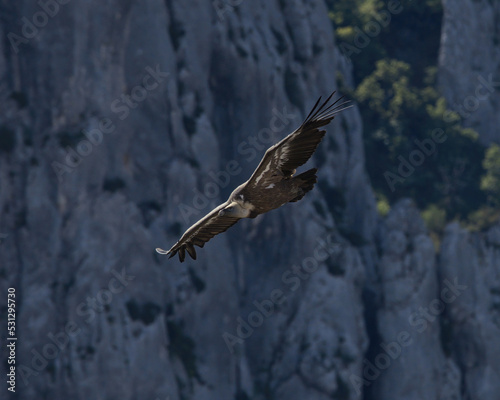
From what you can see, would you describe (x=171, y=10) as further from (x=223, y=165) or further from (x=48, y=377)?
(x=48, y=377)

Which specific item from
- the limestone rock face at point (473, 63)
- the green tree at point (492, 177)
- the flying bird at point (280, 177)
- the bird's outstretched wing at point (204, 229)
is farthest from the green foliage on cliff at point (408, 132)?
the flying bird at point (280, 177)

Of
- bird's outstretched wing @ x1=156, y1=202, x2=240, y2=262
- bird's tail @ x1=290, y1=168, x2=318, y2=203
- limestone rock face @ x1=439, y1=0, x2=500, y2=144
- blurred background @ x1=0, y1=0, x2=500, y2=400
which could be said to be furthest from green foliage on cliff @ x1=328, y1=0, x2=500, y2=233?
bird's tail @ x1=290, y1=168, x2=318, y2=203

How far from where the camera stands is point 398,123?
97.8 meters

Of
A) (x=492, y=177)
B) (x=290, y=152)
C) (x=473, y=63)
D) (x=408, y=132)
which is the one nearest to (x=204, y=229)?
(x=290, y=152)

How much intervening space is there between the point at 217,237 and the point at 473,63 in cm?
3988

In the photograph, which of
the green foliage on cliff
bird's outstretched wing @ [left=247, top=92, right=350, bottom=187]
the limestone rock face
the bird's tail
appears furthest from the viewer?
the limestone rock face

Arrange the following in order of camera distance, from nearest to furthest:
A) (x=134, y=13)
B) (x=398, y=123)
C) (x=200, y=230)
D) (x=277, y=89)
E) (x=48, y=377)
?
(x=200, y=230)
(x=48, y=377)
(x=134, y=13)
(x=277, y=89)
(x=398, y=123)

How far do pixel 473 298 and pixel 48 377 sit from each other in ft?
107

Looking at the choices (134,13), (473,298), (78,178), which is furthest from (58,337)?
(473,298)

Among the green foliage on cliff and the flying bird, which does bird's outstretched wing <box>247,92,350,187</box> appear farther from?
→ the green foliage on cliff

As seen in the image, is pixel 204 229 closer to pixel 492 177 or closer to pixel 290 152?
pixel 290 152

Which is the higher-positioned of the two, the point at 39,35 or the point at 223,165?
the point at 39,35

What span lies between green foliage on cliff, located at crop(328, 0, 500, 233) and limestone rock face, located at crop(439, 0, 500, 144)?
1.72 meters

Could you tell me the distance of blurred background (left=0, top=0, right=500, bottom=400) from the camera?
235ft
